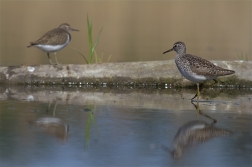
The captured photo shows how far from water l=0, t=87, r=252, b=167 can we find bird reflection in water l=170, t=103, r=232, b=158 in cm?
2

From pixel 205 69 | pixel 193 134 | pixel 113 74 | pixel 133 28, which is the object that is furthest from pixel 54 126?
pixel 133 28

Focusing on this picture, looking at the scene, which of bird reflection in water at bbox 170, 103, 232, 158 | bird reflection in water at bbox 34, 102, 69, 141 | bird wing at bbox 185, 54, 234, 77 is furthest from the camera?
bird wing at bbox 185, 54, 234, 77

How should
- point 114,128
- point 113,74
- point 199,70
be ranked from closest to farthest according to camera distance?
1. point 114,128
2. point 199,70
3. point 113,74

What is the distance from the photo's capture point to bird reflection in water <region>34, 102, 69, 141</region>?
6.64 m

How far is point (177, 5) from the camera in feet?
93.5

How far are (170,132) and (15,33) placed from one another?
14563 millimetres

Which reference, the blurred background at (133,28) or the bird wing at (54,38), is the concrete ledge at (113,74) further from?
the bird wing at (54,38)

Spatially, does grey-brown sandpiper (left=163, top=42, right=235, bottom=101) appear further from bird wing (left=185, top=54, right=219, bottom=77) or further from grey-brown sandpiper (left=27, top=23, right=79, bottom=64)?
grey-brown sandpiper (left=27, top=23, right=79, bottom=64)

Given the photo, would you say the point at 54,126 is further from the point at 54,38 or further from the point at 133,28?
the point at 133,28

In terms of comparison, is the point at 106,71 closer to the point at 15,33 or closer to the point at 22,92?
the point at 22,92

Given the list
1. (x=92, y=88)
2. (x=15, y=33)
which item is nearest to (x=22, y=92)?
(x=92, y=88)

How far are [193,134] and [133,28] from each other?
16.5 metres

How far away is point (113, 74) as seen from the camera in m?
10.7

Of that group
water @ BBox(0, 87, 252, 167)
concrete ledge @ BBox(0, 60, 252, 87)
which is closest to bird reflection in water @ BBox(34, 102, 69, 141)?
water @ BBox(0, 87, 252, 167)
